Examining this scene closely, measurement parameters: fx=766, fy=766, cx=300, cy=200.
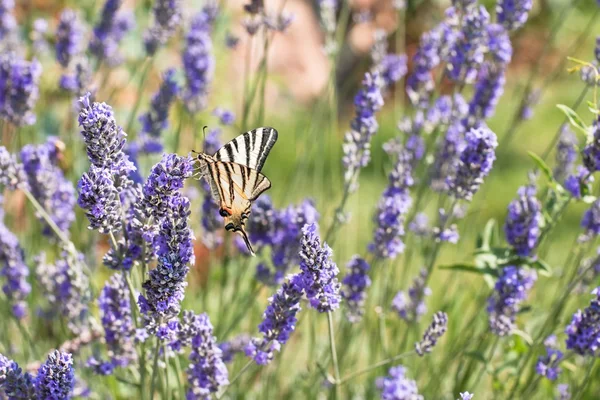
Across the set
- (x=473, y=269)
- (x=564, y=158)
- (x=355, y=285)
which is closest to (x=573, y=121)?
(x=473, y=269)

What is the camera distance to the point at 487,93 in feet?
8.29

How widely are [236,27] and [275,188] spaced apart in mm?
1989

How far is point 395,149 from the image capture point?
2.87m

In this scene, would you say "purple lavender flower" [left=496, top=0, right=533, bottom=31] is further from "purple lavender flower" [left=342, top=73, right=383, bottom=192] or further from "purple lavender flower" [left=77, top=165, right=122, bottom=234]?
"purple lavender flower" [left=77, top=165, right=122, bottom=234]

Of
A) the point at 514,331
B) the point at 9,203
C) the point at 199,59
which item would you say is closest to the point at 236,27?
the point at 9,203

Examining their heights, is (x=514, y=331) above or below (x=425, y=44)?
below

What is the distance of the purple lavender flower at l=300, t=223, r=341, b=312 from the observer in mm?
1472

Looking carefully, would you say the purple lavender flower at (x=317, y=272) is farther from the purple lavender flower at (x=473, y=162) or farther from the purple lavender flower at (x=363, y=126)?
the purple lavender flower at (x=363, y=126)

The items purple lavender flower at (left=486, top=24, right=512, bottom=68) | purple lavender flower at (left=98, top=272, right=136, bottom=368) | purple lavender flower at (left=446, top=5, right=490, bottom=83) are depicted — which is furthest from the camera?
purple lavender flower at (left=486, top=24, right=512, bottom=68)

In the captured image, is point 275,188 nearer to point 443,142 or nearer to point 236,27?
point 236,27

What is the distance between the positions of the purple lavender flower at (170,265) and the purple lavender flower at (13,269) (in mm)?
950

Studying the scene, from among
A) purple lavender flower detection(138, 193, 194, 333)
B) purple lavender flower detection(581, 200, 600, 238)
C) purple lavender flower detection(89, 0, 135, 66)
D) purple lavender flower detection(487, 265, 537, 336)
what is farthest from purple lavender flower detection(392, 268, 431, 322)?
purple lavender flower detection(89, 0, 135, 66)

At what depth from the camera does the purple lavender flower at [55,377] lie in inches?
55.7

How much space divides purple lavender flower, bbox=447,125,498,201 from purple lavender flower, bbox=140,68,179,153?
1085mm
